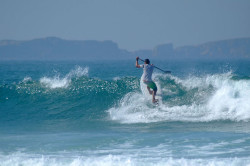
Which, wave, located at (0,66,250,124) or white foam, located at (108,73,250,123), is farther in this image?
wave, located at (0,66,250,124)

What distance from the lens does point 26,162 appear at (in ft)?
24.7

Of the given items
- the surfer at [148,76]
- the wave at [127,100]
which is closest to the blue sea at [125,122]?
the wave at [127,100]

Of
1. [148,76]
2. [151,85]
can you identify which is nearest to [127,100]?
[151,85]

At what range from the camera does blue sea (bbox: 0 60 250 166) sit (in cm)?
784

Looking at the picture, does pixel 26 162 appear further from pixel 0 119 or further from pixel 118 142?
pixel 0 119

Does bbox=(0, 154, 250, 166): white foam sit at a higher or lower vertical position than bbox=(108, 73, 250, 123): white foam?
lower

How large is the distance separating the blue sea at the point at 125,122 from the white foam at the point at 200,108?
3 cm

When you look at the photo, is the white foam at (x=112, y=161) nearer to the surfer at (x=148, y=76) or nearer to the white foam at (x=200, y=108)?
the white foam at (x=200, y=108)

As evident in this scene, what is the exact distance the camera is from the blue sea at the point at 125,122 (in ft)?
25.7

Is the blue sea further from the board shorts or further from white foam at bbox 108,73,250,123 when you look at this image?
the board shorts

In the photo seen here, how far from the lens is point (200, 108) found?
1361 cm

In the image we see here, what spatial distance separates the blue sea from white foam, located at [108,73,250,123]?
0.11ft

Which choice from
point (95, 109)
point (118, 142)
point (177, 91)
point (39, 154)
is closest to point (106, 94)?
point (95, 109)

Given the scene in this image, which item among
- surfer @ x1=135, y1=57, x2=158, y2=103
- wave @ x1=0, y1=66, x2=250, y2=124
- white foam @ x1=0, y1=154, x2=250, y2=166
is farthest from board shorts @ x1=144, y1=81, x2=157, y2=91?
white foam @ x1=0, y1=154, x2=250, y2=166
